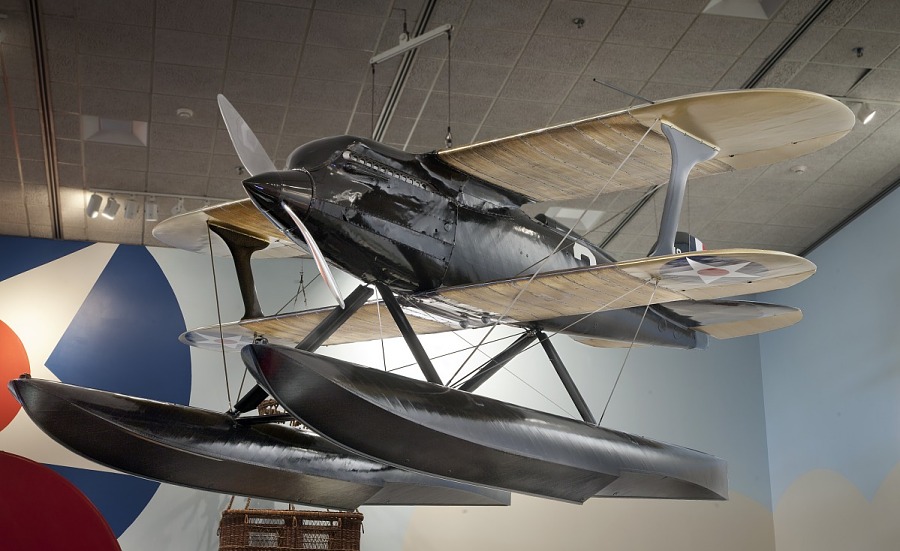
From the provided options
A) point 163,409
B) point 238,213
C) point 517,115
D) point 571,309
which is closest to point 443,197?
point 571,309

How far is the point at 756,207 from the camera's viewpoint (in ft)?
29.6

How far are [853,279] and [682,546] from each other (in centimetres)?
324

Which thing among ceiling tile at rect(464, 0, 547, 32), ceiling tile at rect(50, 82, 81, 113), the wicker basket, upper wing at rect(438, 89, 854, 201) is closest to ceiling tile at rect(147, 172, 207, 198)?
ceiling tile at rect(50, 82, 81, 113)

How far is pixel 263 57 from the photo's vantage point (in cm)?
643

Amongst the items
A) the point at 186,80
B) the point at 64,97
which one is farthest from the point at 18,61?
the point at 186,80

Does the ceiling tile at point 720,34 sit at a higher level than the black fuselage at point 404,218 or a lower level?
higher

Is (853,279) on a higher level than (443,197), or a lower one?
→ higher

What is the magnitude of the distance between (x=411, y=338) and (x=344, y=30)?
292 cm

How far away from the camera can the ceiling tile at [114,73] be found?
6379 mm

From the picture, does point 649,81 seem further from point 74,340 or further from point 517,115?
point 74,340

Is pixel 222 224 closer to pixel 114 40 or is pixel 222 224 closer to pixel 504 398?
pixel 114 40

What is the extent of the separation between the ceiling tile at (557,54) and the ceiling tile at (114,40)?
2.66 metres

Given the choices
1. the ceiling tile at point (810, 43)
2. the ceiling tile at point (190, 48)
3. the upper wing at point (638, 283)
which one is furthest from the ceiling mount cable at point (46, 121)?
the ceiling tile at point (810, 43)

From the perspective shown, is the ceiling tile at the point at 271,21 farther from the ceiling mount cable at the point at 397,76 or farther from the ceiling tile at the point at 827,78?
the ceiling tile at the point at 827,78
